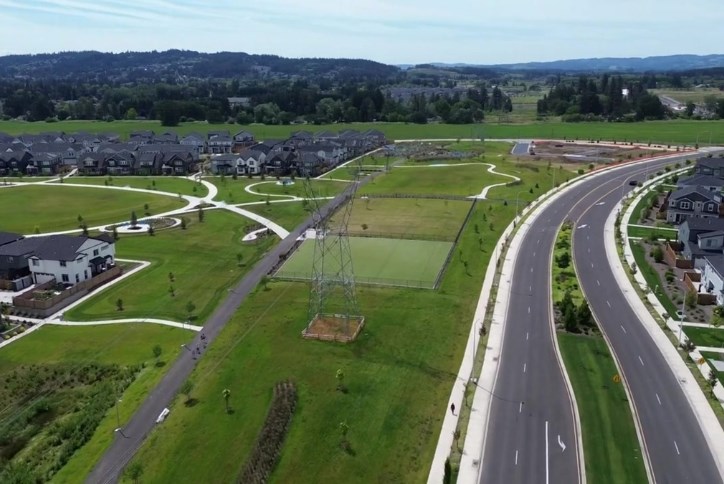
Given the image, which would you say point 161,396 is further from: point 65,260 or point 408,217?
point 408,217

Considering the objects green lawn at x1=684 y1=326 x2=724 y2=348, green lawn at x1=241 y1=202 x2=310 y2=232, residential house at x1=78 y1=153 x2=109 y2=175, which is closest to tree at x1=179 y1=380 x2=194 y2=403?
green lawn at x1=684 y1=326 x2=724 y2=348

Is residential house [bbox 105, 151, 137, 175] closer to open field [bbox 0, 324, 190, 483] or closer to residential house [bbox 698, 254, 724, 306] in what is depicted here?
open field [bbox 0, 324, 190, 483]

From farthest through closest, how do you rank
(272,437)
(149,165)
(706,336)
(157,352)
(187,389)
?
(149,165) → (706,336) → (157,352) → (187,389) → (272,437)

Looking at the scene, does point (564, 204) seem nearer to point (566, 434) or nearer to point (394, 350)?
point (394, 350)

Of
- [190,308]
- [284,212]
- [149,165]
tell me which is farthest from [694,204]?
[149,165]

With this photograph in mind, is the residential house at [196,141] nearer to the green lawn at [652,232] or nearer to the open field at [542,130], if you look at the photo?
the open field at [542,130]

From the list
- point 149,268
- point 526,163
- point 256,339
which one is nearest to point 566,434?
point 256,339
